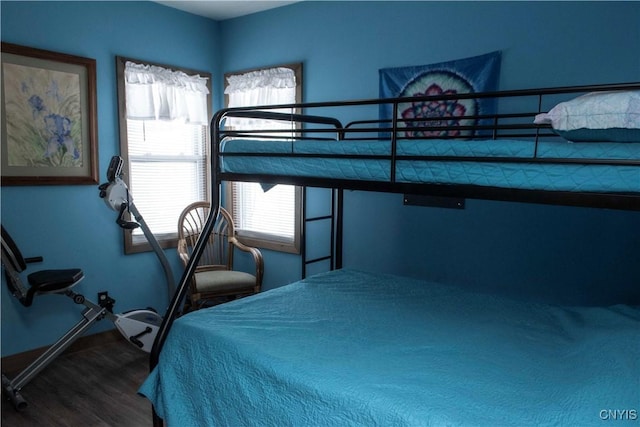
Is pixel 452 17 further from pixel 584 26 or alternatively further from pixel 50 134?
pixel 50 134

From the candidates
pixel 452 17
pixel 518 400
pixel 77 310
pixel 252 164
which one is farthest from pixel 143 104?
pixel 518 400

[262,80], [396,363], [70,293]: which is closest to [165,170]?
[262,80]

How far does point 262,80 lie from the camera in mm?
3502

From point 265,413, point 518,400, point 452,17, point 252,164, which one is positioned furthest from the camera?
point 452,17

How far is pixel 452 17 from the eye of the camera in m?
2.66

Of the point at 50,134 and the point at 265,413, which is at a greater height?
the point at 50,134

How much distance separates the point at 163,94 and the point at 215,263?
143cm

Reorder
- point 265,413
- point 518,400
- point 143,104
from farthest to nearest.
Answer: point 143,104 → point 265,413 → point 518,400

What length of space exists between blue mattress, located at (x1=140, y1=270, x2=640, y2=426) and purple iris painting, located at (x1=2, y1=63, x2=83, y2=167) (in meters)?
1.77

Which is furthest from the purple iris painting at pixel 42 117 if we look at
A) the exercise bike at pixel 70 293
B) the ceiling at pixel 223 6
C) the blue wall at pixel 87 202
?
the ceiling at pixel 223 6

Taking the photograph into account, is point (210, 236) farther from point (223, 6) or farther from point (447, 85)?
point (447, 85)

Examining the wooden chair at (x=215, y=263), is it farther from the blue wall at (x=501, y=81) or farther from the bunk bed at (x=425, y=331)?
the bunk bed at (x=425, y=331)

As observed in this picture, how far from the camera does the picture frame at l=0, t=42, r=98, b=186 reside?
8.79 feet

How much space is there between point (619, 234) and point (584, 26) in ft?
3.53
